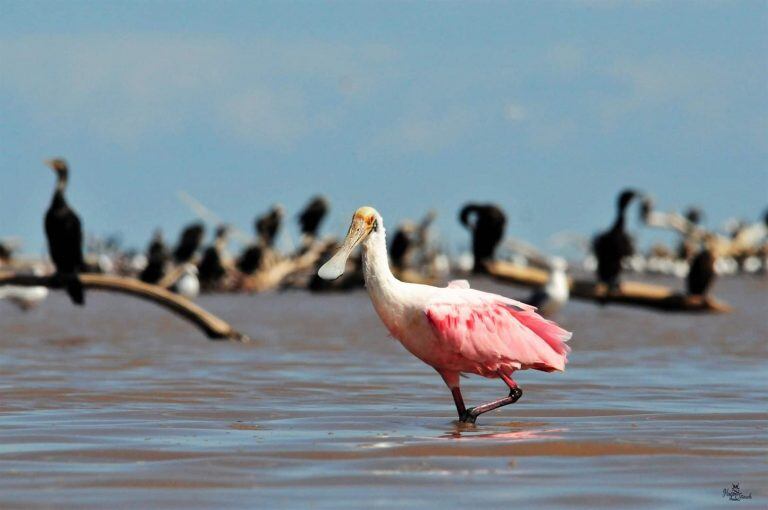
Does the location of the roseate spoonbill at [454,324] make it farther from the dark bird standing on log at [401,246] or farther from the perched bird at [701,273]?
the dark bird standing on log at [401,246]

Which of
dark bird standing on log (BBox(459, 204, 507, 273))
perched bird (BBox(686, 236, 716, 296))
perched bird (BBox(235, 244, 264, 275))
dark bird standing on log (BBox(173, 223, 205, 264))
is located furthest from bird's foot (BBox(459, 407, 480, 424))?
dark bird standing on log (BBox(173, 223, 205, 264))

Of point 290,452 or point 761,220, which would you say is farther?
point 761,220

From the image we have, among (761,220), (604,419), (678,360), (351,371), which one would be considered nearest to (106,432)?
(604,419)

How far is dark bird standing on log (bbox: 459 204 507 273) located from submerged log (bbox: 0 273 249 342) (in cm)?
1033

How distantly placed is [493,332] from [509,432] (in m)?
0.66

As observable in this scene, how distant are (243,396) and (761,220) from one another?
53626mm

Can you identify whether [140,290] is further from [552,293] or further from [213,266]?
[213,266]

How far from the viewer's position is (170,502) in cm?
618

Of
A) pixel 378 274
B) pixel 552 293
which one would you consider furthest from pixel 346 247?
pixel 552 293

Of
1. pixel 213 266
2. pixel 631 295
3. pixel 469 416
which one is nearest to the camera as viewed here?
pixel 469 416

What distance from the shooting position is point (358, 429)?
9.09 metres

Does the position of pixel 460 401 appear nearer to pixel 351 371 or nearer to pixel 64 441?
pixel 64 441

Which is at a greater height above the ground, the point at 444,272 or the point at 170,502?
the point at 170,502

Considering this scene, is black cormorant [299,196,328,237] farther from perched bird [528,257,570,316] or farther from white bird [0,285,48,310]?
perched bird [528,257,570,316]
